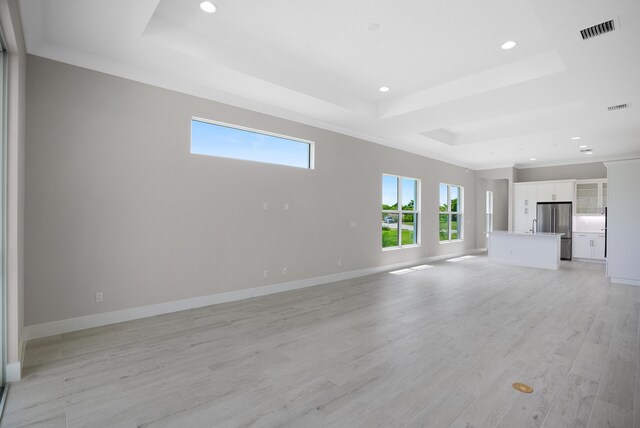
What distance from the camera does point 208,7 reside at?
3.02 meters

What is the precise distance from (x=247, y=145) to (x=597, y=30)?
424cm

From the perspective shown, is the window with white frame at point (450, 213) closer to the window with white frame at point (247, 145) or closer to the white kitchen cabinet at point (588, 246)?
the white kitchen cabinet at point (588, 246)

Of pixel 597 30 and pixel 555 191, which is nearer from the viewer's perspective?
pixel 597 30

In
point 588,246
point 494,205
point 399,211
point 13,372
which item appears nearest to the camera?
point 13,372

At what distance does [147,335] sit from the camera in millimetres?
3305

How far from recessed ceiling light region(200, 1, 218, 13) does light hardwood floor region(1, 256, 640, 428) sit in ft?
10.8

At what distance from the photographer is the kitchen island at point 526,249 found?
24.8 ft

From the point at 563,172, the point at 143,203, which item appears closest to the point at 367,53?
the point at 143,203

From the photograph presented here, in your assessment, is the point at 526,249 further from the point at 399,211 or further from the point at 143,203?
the point at 143,203

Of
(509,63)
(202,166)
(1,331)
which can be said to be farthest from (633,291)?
(1,331)

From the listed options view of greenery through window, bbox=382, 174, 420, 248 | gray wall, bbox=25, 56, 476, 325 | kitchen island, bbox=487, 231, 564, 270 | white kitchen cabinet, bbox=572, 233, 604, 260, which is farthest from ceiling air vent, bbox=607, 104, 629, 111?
white kitchen cabinet, bbox=572, 233, 604, 260

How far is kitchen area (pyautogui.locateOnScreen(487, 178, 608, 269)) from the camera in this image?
8172 mm

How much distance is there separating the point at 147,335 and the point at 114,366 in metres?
0.66

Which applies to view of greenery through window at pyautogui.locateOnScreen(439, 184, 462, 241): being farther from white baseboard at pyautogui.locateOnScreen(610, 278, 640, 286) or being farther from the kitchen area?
white baseboard at pyautogui.locateOnScreen(610, 278, 640, 286)
